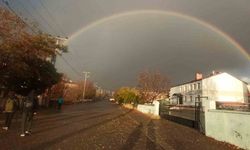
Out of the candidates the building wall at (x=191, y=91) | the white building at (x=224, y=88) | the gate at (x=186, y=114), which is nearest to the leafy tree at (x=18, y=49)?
the gate at (x=186, y=114)

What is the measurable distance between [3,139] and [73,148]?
2.95 meters

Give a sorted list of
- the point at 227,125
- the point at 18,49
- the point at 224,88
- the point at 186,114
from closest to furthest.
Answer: the point at 227,125 → the point at 18,49 → the point at 186,114 → the point at 224,88

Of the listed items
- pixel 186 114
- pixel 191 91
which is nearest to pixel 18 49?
pixel 186 114

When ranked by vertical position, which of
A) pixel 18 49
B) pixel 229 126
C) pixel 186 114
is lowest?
pixel 229 126

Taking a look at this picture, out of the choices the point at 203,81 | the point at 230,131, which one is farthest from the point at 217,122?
the point at 203,81

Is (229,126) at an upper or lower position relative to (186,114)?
lower

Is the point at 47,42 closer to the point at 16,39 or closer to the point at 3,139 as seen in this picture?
the point at 16,39

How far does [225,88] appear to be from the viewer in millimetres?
63375

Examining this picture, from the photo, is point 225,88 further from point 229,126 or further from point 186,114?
point 229,126

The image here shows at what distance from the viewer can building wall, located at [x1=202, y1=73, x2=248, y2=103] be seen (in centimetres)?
6244

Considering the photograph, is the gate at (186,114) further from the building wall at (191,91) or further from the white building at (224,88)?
the building wall at (191,91)

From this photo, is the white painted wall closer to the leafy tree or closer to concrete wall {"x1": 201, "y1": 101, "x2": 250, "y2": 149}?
concrete wall {"x1": 201, "y1": 101, "x2": 250, "y2": 149}

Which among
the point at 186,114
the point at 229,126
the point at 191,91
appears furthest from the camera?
the point at 191,91

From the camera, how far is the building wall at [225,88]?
62438 millimetres
